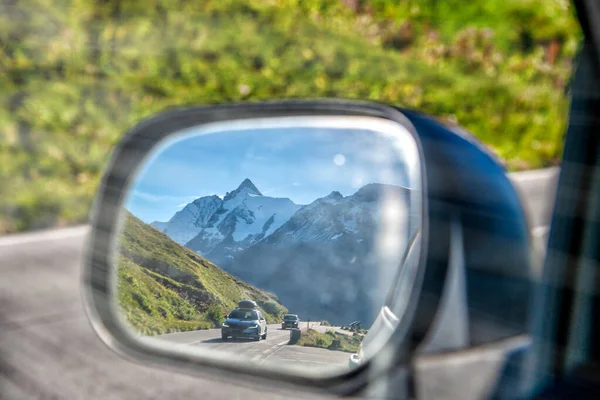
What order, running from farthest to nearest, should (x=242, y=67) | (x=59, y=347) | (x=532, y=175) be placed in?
1. (x=242, y=67)
2. (x=532, y=175)
3. (x=59, y=347)

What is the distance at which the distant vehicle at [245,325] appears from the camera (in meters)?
1.51

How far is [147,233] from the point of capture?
1822mm

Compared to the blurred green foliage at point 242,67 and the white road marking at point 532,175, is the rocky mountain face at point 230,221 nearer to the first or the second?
the blurred green foliage at point 242,67

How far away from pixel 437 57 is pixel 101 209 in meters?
12.2

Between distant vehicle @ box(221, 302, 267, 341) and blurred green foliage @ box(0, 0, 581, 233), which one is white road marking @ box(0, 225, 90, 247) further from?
distant vehicle @ box(221, 302, 267, 341)

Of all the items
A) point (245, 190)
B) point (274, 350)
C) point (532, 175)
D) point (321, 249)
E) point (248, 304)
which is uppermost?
point (532, 175)

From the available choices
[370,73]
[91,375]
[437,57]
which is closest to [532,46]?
[437,57]

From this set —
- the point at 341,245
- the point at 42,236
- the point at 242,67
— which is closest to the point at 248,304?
Result: the point at 341,245

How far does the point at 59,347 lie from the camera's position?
448 centimetres

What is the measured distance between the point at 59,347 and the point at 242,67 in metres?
7.50

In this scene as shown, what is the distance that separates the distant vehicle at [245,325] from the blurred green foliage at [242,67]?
6.14 m

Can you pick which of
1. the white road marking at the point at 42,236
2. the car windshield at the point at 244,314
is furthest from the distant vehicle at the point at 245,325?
the white road marking at the point at 42,236

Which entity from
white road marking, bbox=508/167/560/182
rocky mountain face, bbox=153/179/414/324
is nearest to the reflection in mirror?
rocky mountain face, bbox=153/179/414/324

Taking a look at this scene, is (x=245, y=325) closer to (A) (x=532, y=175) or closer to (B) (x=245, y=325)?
(B) (x=245, y=325)
